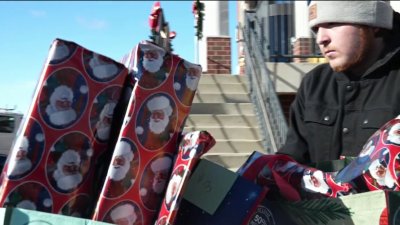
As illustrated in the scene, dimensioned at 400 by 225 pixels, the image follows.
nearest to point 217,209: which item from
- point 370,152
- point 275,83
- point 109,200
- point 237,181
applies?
point 237,181

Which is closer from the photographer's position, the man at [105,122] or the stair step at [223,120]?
the man at [105,122]

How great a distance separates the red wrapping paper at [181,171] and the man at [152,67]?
0.45 feet

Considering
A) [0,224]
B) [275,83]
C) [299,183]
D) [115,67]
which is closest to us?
[0,224]

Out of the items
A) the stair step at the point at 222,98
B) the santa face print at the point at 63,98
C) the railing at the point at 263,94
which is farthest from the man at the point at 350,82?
the stair step at the point at 222,98

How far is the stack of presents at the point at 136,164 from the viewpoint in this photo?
3.97 feet

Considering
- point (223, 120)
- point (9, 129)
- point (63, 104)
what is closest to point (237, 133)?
point (223, 120)

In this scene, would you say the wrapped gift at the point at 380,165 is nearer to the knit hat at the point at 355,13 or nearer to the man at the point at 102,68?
the knit hat at the point at 355,13

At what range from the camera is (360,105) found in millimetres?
1624

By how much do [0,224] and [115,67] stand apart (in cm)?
39

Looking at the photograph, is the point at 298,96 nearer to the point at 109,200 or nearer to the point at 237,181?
the point at 237,181

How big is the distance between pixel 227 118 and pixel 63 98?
269 inches

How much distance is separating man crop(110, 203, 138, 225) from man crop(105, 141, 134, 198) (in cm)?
3

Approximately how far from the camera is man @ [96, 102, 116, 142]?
4.13 feet

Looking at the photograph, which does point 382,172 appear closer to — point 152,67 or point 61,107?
point 152,67
